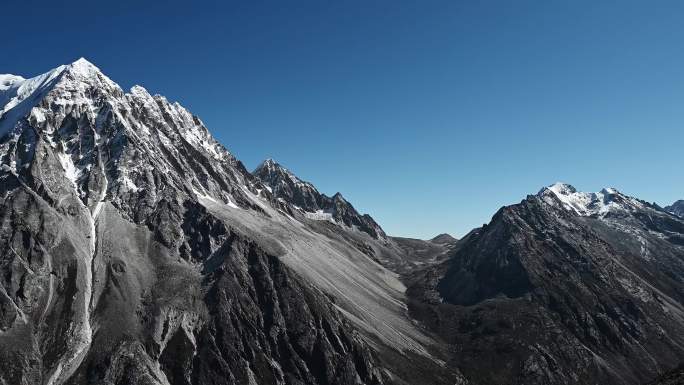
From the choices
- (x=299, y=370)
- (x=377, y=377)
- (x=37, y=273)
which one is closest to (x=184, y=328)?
(x=299, y=370)

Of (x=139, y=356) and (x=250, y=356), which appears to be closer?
(x=139, y=356)

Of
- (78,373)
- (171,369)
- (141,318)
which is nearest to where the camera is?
(78,373)

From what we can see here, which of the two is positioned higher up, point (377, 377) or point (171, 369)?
point (377, 377)

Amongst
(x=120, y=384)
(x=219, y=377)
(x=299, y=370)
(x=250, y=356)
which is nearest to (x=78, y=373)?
(x=120, y=384)

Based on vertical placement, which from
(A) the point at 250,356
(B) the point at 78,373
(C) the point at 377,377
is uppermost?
(C) the point at 377,377

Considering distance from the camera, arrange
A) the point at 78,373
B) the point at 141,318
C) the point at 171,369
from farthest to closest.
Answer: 1. the point at 141,318
2. the point at 171,369
3. the point at 78,373

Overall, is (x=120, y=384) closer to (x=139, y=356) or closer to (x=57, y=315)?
(x=139, y=356)

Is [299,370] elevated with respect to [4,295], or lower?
elevated

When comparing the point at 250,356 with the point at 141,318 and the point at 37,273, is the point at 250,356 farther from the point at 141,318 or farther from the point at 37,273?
the point at 37,273

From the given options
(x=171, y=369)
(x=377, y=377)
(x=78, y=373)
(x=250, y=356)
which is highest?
(x=377, y=377)
